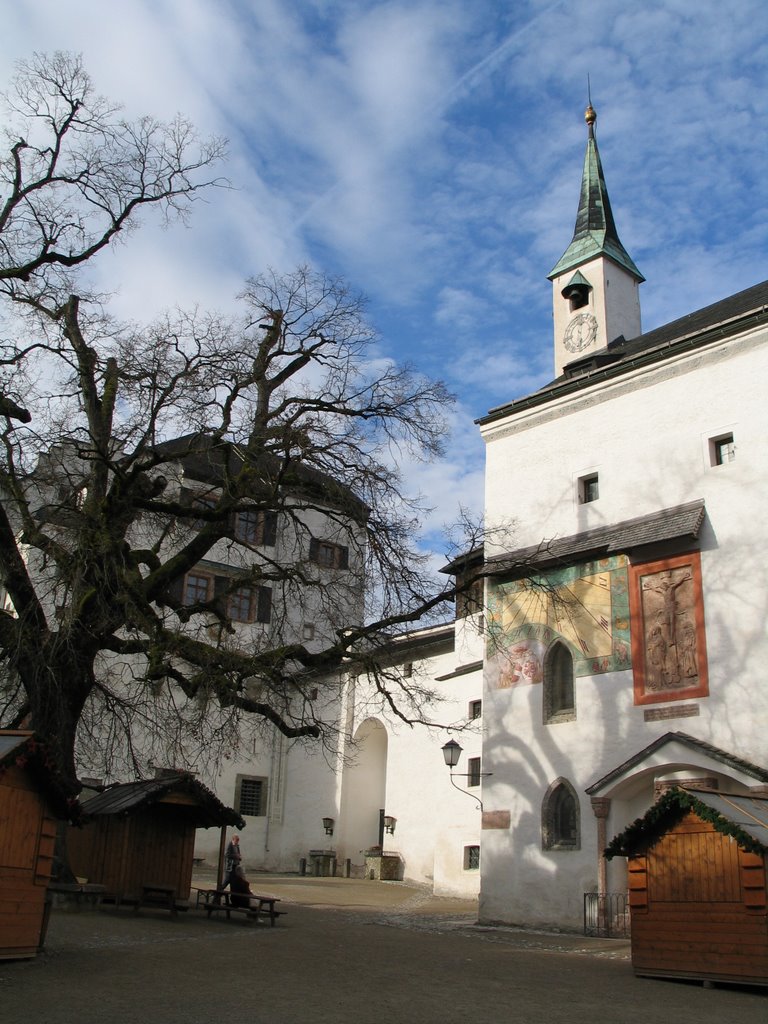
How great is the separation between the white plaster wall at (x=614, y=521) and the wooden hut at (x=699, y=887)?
4.93m

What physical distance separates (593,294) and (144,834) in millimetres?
18999

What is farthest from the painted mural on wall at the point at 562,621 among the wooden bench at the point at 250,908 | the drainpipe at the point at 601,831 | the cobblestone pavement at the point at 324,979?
the wooden bench at the point at 250,908

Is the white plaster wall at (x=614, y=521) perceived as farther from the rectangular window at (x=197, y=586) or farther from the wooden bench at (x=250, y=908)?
the rectangular window at (x=197, y=586)

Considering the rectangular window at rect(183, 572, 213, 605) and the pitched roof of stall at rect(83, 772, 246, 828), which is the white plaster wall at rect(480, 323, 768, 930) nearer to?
the pitched roof of stall at rect(83, 772, 246, 828)

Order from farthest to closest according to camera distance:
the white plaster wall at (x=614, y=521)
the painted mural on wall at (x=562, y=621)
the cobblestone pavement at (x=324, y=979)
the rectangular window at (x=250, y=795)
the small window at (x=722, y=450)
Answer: the rectangular window at (x=250, y=795)
the painted mural on wall at (x=562, y=621)
the small window at (x=722, y=450)
the white plaster wall at (x=614, y=521)
the cobblestone pavement at (x=324, y=979)

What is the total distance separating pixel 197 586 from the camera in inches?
1390

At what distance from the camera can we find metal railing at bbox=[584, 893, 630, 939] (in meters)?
18.0

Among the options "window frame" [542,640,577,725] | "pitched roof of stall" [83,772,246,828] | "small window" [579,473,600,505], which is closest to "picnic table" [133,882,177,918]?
"pitched roof of stall" [83,772,246,828]

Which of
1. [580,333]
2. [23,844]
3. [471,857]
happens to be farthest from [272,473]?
[471,857]

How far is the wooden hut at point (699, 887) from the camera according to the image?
11406 millimetres

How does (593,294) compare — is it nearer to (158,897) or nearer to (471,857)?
(471,857)

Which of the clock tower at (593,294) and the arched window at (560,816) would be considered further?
the clock tower at (593,294)

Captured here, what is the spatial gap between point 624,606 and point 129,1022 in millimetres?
13494

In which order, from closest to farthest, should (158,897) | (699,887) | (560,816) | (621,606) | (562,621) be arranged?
(699,887) → (158,897) → (621,606) → (560,816) → (562,621)
